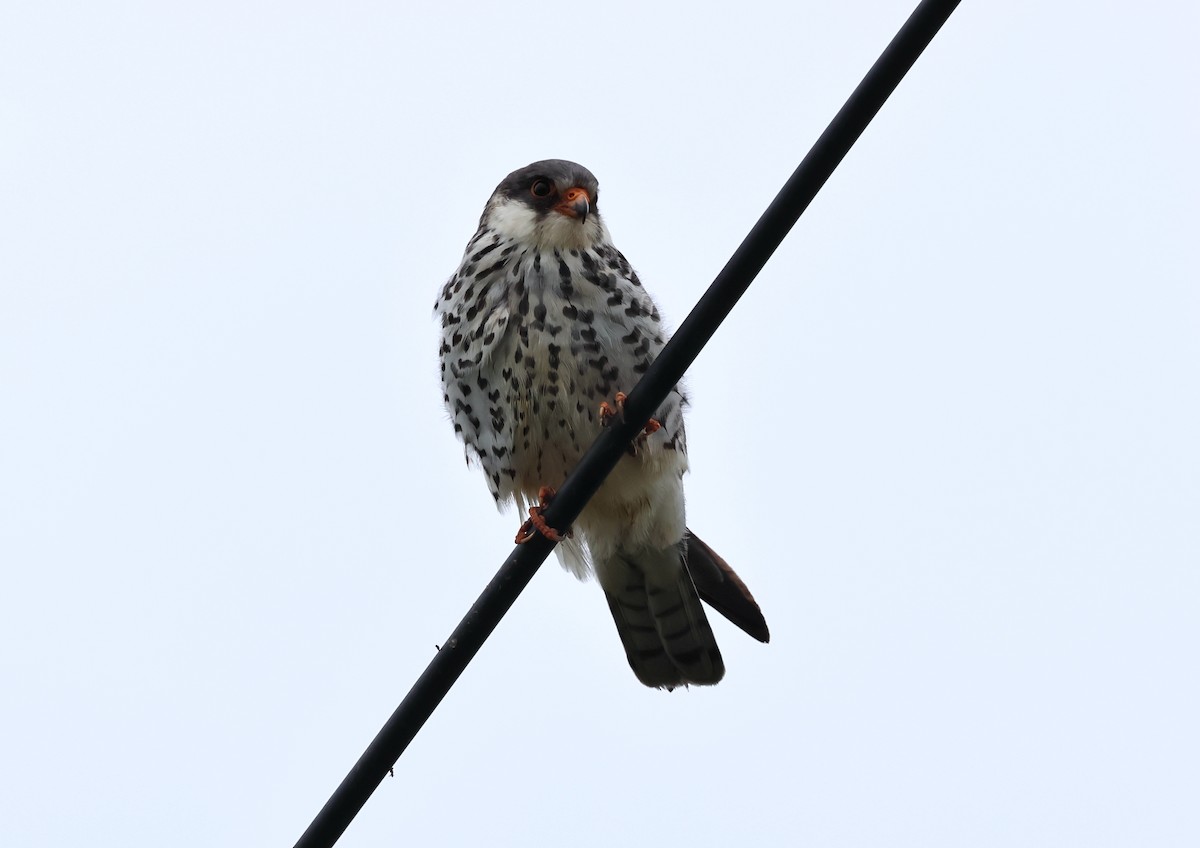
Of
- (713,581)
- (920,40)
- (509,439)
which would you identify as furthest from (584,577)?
(920,40)

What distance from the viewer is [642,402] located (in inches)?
133

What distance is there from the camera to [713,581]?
5660mm

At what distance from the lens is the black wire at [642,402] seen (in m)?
2.89

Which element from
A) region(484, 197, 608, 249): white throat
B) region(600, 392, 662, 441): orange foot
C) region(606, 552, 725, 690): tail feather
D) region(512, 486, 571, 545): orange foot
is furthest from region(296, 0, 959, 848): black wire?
region(606, 552, 725, 690): tail feather

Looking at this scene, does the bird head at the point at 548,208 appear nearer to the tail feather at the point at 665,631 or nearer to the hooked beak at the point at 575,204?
the hooked beak at the point at 575,204

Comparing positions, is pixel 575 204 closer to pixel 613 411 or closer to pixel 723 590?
pixel 613 411

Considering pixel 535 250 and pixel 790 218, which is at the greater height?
pixel 535 250

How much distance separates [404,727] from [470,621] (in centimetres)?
35

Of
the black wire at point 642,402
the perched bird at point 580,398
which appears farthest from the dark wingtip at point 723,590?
the black wire at point 642,402

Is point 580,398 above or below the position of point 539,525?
above

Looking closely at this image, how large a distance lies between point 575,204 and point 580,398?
803mm

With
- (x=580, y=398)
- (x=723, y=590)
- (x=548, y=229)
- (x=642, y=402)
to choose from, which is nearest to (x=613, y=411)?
(x=580, y=398)

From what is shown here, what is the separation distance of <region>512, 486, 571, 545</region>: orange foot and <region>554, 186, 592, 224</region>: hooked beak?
98 centimetres

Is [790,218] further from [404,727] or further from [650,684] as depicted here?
[650,684]
